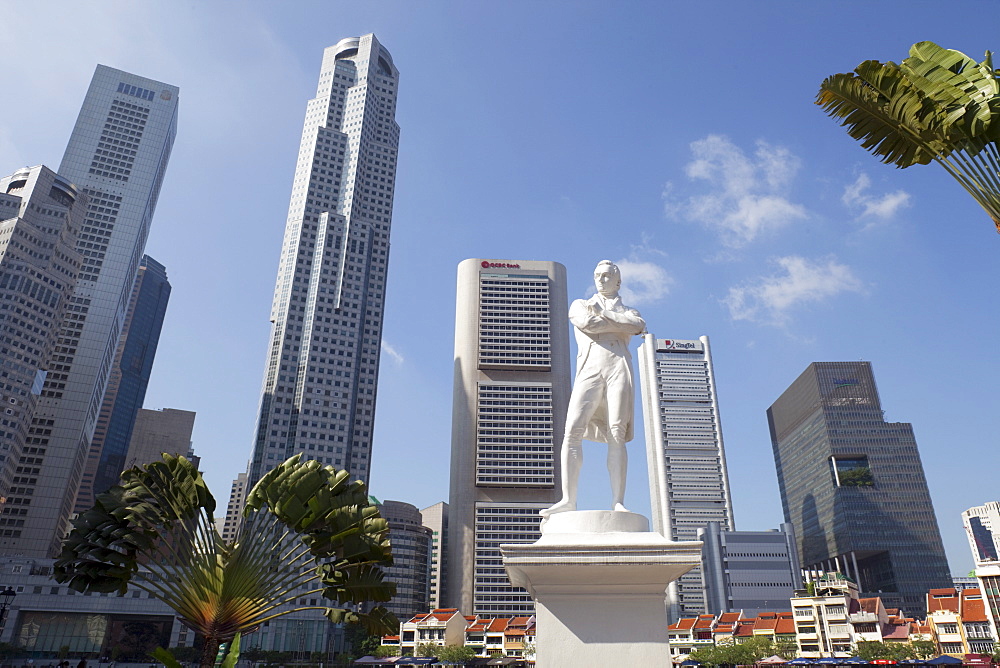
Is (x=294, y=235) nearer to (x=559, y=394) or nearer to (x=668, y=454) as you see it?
(x=559, y=394)

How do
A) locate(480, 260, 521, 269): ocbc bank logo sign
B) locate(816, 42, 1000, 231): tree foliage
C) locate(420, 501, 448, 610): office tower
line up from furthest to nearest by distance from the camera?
locate(480, 260, 521, 269): ocbc bank logo sign, locate(420, 501, 448, 610): office tower, locate(816, 42, 1000, 231): tree foliage

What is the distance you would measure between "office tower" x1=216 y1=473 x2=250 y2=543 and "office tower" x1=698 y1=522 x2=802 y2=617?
87896 mm

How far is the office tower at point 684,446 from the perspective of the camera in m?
151

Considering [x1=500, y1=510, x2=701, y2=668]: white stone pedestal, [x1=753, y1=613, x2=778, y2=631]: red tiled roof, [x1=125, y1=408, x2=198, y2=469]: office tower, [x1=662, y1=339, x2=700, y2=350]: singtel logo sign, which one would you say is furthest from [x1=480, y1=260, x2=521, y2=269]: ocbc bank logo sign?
[x1=500, y1=510, x2=701, y2=668]: white stone pedestal

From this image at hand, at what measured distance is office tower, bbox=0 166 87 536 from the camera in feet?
304

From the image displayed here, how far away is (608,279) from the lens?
8492 millimetres

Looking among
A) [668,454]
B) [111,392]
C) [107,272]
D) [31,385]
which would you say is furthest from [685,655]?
[111,392]

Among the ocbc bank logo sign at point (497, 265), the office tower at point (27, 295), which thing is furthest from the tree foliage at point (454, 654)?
the ocbc bank logo sign at point (497, 265)

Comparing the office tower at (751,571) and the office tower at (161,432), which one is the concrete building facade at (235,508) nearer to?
the office tower at (161,432)

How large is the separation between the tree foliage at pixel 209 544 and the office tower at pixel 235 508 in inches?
3223

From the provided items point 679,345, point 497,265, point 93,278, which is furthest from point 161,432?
point 679,345

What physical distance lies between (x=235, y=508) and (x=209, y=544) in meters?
150

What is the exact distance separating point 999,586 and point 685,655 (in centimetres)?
3525

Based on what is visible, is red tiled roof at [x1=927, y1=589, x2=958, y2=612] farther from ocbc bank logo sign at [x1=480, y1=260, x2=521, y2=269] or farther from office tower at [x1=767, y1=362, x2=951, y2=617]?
ocbc bank logo sign at [x1=480, y1=260, x2=521, y2=269]
